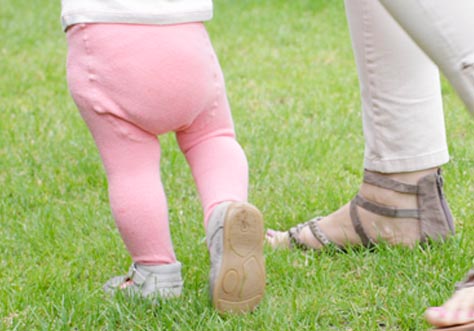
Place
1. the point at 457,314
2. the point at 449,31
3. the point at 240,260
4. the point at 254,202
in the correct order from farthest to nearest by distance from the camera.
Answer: the point at 254,202, the point at 240,260, the point at 457,314, the point at 449,31

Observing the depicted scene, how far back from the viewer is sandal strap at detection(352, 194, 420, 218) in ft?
7.54

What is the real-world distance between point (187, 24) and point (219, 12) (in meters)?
4.64

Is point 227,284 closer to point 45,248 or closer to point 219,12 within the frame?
point 45,248

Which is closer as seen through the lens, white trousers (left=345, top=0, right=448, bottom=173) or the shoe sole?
the shoe sole

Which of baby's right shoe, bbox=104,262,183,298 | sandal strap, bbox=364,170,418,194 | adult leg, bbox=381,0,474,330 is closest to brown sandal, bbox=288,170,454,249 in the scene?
sandal strap, bbox=364,170,418,194

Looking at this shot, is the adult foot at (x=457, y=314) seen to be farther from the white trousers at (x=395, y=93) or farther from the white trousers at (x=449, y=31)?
the white trousers at (x=395, y=93)

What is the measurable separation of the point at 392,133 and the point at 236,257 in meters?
0.62

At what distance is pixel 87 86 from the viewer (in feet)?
6.40

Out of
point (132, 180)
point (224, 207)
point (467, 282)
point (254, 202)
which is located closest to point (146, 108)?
point (132, 180)

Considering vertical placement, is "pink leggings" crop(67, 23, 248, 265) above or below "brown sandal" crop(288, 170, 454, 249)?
above

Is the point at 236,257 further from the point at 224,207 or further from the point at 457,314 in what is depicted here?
the point at 457,314

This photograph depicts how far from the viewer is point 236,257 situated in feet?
6.15

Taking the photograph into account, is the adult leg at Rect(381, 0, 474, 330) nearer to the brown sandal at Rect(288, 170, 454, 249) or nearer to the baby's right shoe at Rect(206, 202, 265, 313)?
the baby's right shoe at Rect(206, 202, 265, 313)

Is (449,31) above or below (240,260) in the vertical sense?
above
